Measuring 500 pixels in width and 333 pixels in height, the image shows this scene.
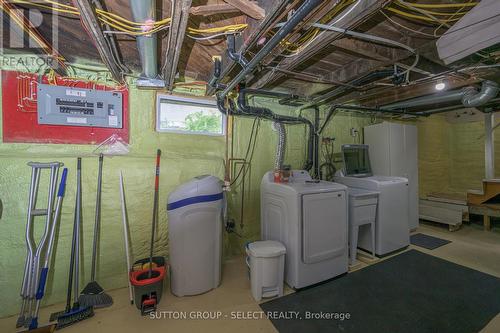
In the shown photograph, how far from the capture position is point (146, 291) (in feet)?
5.91

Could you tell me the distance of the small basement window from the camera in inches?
94.0

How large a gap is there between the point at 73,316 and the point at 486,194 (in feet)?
18.9

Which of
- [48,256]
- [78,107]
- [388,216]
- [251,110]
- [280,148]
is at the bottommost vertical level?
[48,256]

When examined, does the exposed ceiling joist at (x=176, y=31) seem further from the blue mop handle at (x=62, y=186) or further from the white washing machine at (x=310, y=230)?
the white washing machine at (x=310, y=230)

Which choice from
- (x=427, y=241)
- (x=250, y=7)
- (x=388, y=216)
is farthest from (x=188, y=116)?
(x=427, y=241)

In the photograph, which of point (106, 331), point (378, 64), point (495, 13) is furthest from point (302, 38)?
point (106, 331)

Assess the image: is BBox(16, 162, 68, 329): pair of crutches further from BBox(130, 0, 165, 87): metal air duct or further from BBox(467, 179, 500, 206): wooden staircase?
BBox(467, 179, 500, 206): wooden staircase

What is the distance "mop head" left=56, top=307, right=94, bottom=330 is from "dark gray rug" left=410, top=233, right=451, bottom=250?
408 cm

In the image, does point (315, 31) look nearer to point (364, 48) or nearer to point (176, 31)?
point (364, 48)

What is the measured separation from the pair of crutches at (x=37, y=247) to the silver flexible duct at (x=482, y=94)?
4699 mm

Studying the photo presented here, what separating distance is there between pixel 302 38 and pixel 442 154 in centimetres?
507

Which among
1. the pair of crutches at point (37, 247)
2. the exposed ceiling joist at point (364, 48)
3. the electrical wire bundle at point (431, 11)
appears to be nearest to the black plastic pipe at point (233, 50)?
the exposed ceiling joist at point (364, 48)

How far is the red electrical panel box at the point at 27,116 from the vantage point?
177 cm

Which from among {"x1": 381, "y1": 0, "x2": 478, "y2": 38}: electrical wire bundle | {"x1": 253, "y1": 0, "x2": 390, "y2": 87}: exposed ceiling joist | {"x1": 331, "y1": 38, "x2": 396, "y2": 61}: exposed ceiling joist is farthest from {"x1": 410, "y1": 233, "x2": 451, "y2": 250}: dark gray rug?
{"x1": 253, "y1": 0, "x2": 390, "y2": 87}: exposed ceiling joist
